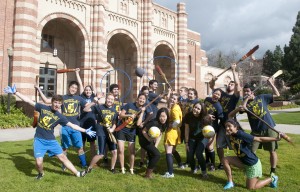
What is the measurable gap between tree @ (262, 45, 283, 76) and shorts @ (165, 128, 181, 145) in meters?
55.3

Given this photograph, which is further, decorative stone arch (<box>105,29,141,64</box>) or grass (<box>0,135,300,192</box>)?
decorative stone arch (<box>105,29,141,64</box>)

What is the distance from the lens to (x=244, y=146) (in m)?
5.48

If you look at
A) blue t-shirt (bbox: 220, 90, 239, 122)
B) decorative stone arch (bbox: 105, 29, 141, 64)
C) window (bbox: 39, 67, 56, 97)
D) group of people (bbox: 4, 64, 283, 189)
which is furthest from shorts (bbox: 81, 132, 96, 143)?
decorative stone arch (bbox: 105, 29, 141, 64)

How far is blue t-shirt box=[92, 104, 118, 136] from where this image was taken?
654 cm

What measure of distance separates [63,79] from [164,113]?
57.9ft

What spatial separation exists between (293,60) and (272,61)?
15.8 meters

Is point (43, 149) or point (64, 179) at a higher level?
point (43, 149)

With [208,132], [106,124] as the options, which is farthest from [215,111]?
[106,124]

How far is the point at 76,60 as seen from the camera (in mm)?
22812

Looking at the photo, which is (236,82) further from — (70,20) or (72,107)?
(70,20)

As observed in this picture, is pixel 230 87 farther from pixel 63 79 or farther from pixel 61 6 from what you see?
pixel 63 79

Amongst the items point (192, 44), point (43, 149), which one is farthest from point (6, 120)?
point (192, 44)

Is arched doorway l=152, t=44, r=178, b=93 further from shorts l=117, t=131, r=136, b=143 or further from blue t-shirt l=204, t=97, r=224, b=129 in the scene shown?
shorts l=117, t=131, r=136, b=143

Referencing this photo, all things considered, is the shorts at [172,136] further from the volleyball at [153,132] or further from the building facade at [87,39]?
the building facade at [87,39]
